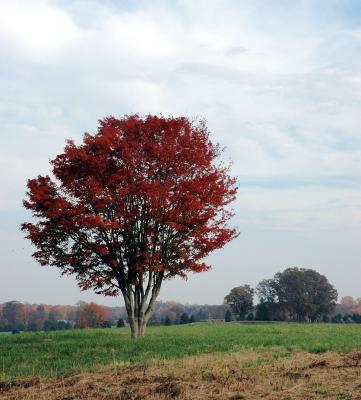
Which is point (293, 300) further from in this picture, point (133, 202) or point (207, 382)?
point (207, 382)

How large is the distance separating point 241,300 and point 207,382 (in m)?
106

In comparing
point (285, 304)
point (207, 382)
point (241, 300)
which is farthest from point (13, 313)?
point (207, 382)

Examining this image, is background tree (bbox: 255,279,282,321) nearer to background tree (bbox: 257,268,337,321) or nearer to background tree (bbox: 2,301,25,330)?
background tree (bbox: 257,268,337,321)

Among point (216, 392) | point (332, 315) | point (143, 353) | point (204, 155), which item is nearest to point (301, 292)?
point (332, 315)

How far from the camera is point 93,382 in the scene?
1310 centimetres

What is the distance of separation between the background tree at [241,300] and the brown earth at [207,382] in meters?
101

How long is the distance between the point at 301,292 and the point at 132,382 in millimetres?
101371

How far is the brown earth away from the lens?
11336mm

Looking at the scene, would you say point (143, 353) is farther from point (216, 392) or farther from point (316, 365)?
point (216, 392)

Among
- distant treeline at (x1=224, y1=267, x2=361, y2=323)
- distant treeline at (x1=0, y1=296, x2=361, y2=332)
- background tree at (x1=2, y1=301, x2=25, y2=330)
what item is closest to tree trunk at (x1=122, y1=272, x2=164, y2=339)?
distant treeline at (x1=0, y1=296, x2=361, y2=332)

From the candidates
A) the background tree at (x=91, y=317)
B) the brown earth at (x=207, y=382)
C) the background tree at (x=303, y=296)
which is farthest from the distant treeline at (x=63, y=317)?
the brown earth at (x=207, y=382)

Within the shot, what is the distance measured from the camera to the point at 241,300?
383 feet

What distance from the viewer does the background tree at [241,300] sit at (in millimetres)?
116188

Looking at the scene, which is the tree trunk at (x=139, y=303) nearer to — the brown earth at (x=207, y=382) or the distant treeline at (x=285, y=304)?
the brown earth at (x=207, y=382)
